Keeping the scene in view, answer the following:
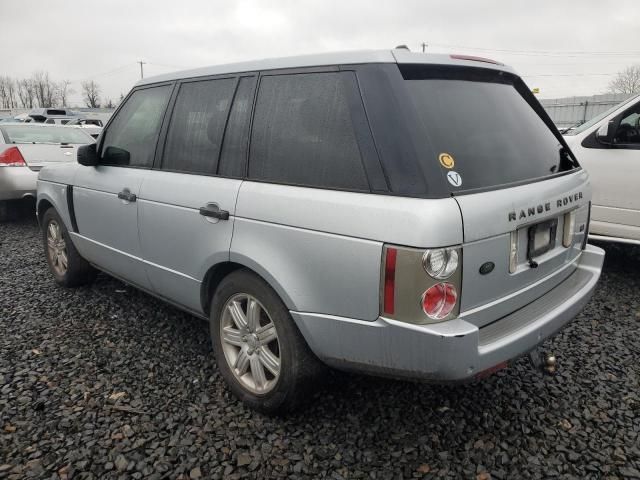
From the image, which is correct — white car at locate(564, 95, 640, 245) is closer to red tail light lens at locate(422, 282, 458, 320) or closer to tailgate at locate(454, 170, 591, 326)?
tailgate at locate(454, 170, 591, 326)

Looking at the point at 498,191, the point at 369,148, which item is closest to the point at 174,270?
the point at 369,148

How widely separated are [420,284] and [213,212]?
1256mm

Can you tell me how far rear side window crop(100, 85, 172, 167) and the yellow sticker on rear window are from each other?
205 cm

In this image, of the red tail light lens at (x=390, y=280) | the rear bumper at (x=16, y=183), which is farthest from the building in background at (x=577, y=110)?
the red tail light lens at (x=390, y=280)

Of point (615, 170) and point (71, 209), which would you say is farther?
point (615, 170)

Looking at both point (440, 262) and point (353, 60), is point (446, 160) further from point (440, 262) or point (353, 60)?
point (353, 60)

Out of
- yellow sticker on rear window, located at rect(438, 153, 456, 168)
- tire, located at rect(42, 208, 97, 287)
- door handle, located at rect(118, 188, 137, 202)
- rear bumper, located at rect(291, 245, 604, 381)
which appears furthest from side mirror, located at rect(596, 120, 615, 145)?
tire, located at rect(42, 208, 97, 287)

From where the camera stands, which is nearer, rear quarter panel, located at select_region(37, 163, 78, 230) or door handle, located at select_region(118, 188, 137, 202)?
door handle, located at select_region(118, 188, 137, 202)

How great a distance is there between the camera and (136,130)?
351cm

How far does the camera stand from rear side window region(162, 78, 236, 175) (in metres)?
2.80

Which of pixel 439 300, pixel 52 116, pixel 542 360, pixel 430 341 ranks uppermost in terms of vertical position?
pixel 52 116

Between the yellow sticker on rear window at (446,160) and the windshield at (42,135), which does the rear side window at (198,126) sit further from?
the windshield at (42,135)

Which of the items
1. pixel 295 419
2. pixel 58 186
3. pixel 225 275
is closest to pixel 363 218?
pixel 225 275

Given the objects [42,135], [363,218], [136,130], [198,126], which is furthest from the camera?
[42,135]
